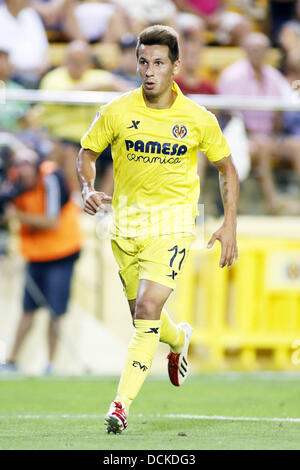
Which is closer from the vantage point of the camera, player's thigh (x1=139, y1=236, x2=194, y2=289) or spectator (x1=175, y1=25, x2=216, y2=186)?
player's thigh (x1=139, y1=236, x2=194, y2=289)

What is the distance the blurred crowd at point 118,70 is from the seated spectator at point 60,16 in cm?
1

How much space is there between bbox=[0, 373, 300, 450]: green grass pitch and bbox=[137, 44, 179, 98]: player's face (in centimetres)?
223

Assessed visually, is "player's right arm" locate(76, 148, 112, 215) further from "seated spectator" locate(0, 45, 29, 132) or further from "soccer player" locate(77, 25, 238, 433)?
"seated spectator" locate(0, 45, 29, 132)

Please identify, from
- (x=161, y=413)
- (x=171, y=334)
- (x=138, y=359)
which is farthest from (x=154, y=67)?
(x=161, y=413)

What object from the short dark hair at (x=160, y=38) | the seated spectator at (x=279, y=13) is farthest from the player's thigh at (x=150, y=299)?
the seated spectator at (x=279, y=13)

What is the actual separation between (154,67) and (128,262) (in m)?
1.33

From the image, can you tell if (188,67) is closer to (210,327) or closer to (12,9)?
(12,9)

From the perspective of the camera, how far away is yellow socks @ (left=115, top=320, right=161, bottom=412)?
5.76 meters

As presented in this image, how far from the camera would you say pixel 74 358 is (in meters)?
10.6

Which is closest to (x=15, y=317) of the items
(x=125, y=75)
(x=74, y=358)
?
(x=74, y=358)

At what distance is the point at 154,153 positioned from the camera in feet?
20.1

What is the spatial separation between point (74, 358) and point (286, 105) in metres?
3.97

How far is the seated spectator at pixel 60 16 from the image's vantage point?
1280 centimetres

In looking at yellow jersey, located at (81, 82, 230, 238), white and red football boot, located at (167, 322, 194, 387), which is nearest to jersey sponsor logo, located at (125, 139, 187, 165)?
yellow jersey, located at (81, 82, 230, 238)
